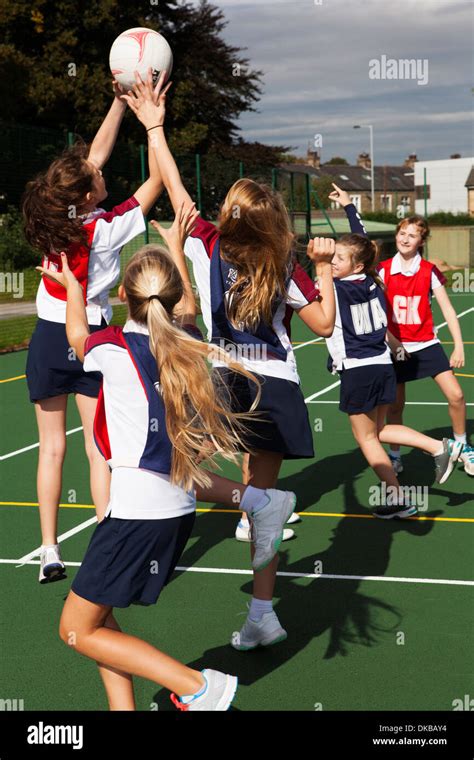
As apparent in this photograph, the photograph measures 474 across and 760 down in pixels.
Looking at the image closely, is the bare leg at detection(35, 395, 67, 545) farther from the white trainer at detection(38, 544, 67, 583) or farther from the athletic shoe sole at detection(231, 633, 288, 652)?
the athletic shoe sole at detection(231, 633, 288, 652)

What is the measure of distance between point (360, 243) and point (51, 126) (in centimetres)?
3201

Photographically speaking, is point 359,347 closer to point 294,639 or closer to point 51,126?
point 294,639

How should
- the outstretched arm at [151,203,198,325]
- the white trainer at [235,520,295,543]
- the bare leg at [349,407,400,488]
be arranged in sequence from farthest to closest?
1. the bare leg at [349,407,400,488]
2. the white trainer at [235,520,295,543]
3. the outstretched arm at [151,203,198,325]

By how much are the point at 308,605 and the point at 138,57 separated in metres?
2.94

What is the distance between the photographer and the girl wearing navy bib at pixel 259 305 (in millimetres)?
3893

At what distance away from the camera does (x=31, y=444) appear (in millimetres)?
8508

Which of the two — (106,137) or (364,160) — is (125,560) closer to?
(106,137)

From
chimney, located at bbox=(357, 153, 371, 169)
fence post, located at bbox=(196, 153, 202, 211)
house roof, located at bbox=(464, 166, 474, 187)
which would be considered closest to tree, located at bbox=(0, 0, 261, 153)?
fence post, located at bbox=(196, 153, 202, 211)

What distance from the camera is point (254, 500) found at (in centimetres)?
356

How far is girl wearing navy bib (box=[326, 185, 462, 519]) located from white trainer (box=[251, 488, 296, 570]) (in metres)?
2.39

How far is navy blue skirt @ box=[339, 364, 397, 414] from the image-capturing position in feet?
19.5

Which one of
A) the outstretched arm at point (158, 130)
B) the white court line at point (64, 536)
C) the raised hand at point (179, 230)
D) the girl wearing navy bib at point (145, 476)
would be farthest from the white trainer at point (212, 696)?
the white court line at point (64, 536)

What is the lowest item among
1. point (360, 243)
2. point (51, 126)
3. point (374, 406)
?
point (374, 406)
